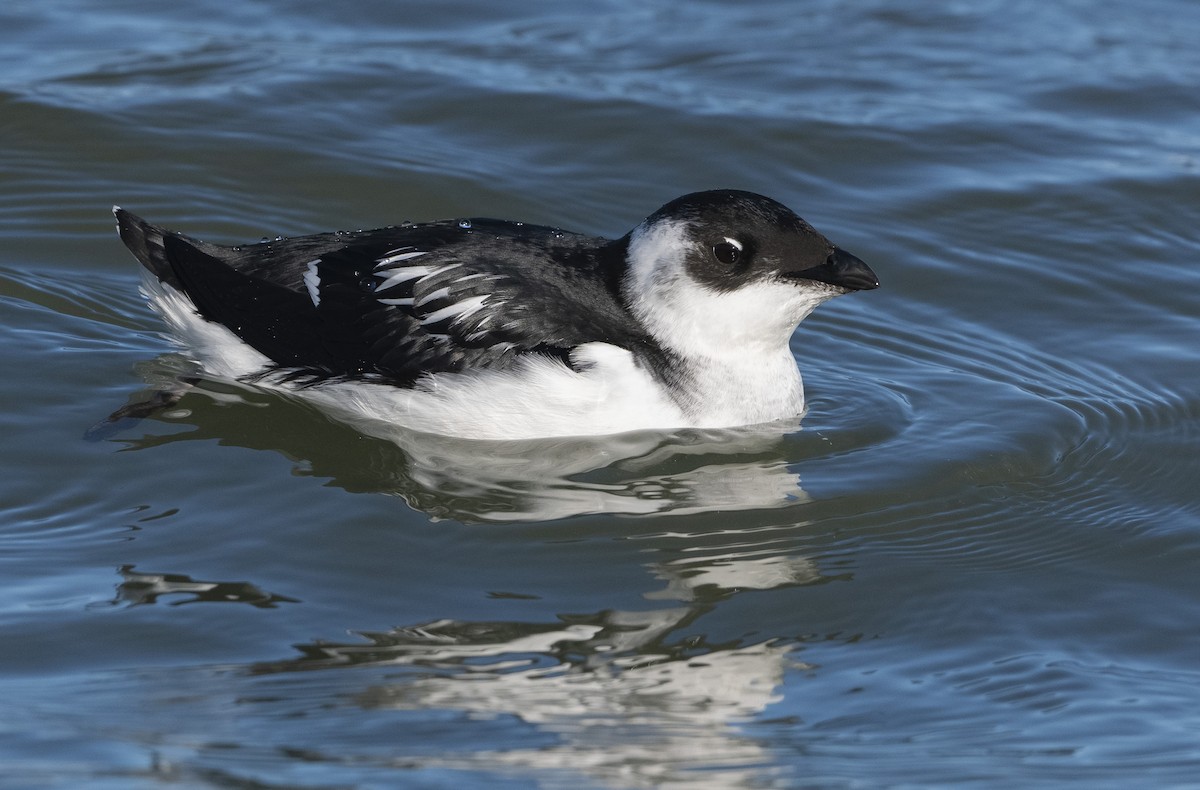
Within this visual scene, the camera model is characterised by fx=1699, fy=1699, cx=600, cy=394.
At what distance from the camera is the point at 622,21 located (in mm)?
13016

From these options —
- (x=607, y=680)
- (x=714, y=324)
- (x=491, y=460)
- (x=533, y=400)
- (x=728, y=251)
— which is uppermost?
(x=728, y=251)

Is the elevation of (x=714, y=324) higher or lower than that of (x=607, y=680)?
higher

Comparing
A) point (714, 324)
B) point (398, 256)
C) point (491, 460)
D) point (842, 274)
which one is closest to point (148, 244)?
point (398, 256)

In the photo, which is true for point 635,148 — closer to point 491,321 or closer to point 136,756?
point 491,321

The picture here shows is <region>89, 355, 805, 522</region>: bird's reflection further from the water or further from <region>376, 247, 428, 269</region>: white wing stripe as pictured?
<region>376, 247, 428, 269</region>: white wing stripe

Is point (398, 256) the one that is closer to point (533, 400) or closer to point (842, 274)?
point (533, 400)

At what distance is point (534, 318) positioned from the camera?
7141 millimetres

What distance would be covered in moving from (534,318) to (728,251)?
0.89 meters

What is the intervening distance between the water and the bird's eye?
0.84m

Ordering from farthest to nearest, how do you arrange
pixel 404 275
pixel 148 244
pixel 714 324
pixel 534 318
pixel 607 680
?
pixel 148 244 → pixel 714 324 → pixel 404 275 → pixel 534 318 → pixel 607 680

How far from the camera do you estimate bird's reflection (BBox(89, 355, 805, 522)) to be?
274 inches

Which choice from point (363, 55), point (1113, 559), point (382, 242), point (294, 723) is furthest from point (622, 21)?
point (294, 723)

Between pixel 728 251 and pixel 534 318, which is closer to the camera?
pixel 534 318

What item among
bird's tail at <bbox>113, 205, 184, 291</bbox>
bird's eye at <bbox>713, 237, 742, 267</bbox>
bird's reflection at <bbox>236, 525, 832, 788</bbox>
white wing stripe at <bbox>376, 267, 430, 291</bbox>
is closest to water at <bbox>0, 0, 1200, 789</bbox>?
bird's reflection at <bbox>236, 525, 832, 788</bbox>
